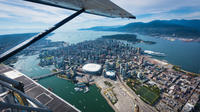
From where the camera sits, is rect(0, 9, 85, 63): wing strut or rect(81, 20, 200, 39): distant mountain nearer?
rect(0, 9, 85, 63): wing strut

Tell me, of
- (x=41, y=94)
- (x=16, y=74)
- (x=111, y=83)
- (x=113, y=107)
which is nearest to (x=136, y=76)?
(x=111, y=83)

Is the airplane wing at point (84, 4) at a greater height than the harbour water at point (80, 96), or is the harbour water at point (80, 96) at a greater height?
the airplane wing at point (84, 4)

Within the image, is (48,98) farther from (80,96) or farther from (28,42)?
(28,42)

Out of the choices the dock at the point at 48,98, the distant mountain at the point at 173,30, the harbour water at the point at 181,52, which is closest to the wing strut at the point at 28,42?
the dock at the point at 48,98

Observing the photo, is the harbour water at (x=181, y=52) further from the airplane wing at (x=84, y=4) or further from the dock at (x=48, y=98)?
the airplane wing at (x=84, y=4)

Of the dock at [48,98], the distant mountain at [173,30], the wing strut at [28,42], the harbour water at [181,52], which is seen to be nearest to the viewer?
the wing strut at [28,42]

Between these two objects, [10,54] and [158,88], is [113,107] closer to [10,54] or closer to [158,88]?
[158,88]

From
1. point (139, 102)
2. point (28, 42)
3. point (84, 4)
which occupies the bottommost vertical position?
point (139, 102)

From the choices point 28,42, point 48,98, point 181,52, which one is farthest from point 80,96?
point 181,52

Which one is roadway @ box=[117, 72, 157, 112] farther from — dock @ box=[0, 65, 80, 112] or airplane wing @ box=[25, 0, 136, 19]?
airplane wing @ box=[25, 0, 136, 19]

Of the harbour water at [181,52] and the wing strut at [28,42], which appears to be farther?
the harbour water at [181,52]

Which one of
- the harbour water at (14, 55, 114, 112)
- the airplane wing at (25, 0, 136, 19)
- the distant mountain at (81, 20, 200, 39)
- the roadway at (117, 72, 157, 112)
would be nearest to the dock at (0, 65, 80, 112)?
the harbour water at (14, 55, 114, 112)
